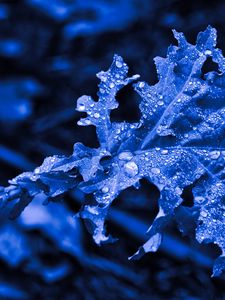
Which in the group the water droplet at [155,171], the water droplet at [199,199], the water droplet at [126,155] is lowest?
the water droplet at [199,199]

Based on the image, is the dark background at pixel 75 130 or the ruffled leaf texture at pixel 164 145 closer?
the ruffled leaf texture at pixel 164 145

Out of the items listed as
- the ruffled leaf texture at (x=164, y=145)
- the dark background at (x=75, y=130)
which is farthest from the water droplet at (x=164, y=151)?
the dark background at (x=75, y=130)

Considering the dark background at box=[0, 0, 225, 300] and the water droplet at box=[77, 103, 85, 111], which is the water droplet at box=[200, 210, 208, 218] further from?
the dark background at box=[0, 0, 225, 300]

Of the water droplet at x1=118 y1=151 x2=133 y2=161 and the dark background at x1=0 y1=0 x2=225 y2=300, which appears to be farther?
the dark background at x1=0 y1=0 x2=225 y2=300

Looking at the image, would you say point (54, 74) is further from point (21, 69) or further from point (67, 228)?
point (67, 228)

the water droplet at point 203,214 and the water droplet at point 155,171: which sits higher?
the water droplet at point 155,171

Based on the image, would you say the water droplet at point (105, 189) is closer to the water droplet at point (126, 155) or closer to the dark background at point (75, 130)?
the water droplet at point (126, 155)

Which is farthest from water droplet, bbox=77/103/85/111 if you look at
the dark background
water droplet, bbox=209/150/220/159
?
the dark background
